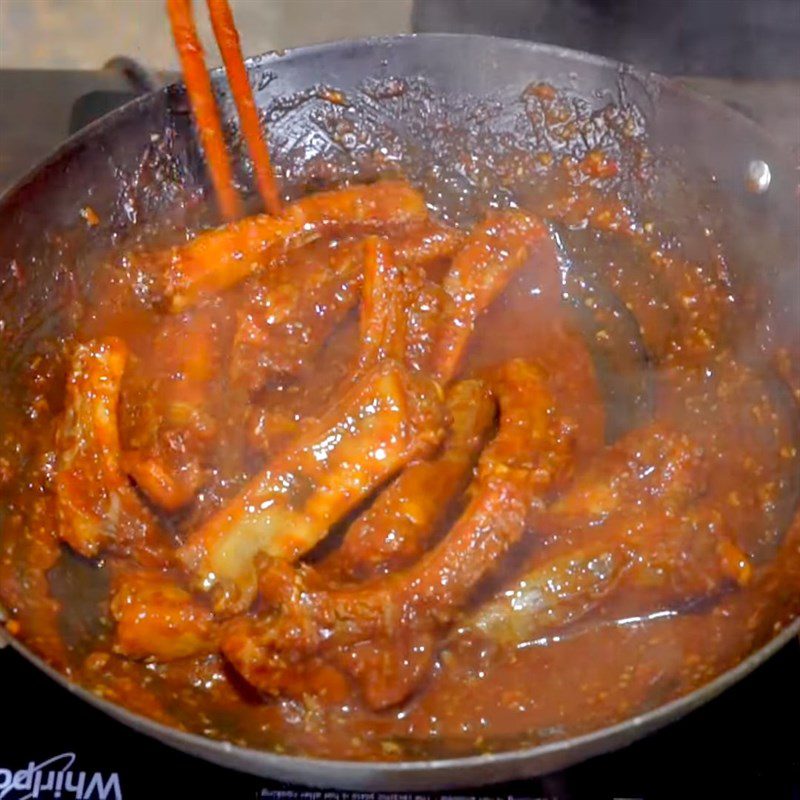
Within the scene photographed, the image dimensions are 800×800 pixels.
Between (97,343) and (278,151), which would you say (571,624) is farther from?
(278,151)

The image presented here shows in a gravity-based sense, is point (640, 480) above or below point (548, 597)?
above

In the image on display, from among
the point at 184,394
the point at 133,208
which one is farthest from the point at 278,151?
the point at 184,394

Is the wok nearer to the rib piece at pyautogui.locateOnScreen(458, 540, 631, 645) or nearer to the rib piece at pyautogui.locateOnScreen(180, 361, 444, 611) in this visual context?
the rib piece at pyautogui.locateOnScreen(180, 361, 444, 611)

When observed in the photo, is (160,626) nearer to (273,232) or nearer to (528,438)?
(528,438)

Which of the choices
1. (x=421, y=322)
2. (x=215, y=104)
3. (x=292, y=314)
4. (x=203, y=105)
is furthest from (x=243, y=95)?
(x=421, y=322)

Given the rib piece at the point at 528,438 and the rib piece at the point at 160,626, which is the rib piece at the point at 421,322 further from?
the rib piece at the point at 160,626

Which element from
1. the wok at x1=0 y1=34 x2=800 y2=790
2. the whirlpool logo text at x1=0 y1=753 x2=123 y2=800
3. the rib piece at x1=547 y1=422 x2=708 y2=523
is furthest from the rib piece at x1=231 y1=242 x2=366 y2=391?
the whirlpool logo text at x1=0 y1=753 x2=123 y2=800

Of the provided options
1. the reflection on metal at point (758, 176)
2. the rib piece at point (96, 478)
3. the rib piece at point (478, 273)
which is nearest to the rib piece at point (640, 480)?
the rib piece at point (478, 273)

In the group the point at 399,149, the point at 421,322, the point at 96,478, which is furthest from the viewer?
the point at 399,149
